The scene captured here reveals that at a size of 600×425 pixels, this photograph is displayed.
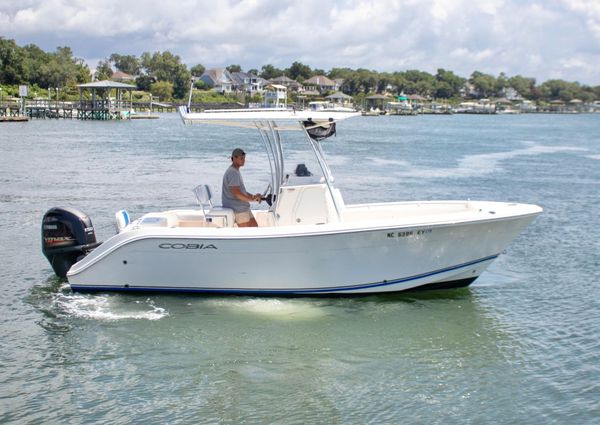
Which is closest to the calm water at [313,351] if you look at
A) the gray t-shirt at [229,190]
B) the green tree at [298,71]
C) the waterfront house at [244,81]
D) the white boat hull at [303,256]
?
the white boat hull at [303,256]

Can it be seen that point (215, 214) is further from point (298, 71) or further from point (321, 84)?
point (298, 71)

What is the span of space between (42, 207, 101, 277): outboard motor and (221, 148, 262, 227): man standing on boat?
2.08 meters

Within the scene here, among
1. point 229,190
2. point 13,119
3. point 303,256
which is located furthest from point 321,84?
point 303,256

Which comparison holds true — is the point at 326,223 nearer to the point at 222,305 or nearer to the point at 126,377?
the point at 222,305

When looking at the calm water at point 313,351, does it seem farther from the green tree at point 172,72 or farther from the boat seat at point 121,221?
the green tree at point 172,72

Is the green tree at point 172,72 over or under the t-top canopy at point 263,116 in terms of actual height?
over

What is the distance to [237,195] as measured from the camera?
34.3ft

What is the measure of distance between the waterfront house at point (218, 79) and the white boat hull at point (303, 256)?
147 meters

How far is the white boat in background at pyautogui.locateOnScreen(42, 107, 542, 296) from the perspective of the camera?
31.9 ft

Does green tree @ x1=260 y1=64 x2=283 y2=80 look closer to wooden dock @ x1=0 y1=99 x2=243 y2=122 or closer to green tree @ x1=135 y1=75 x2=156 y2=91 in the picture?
green tree @ x1=135 y1=75 x2=156 y2=91

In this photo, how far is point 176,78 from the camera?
496 ft

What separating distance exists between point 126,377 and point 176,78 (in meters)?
148

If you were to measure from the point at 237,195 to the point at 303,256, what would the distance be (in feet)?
4.67

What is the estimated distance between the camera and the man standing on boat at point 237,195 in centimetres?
1041
